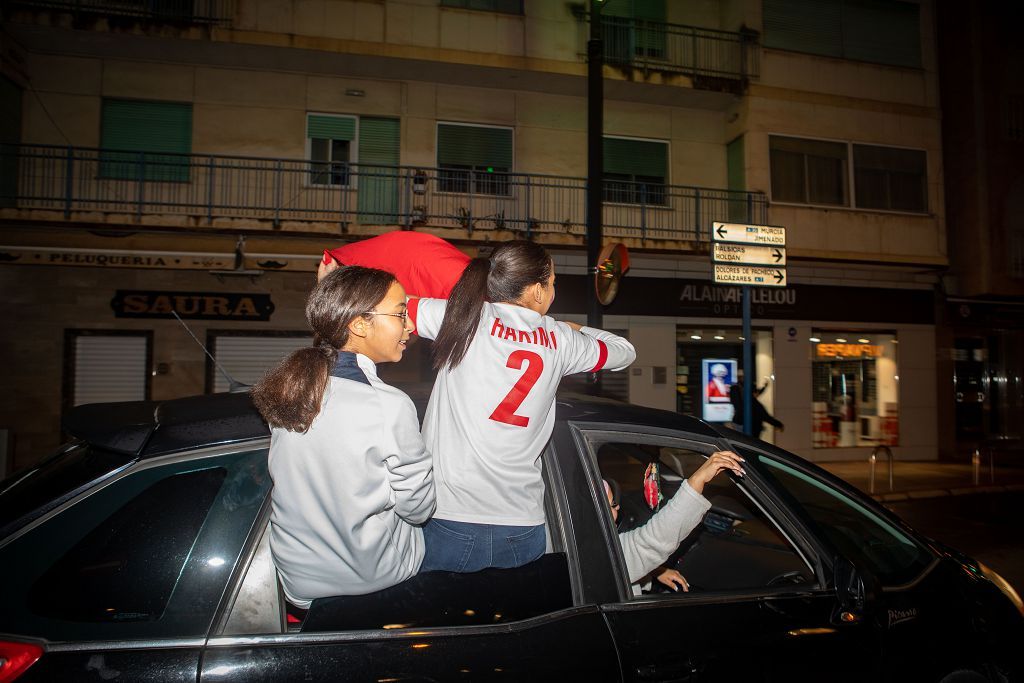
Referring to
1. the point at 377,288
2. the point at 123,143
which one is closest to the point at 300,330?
the point at 123,143

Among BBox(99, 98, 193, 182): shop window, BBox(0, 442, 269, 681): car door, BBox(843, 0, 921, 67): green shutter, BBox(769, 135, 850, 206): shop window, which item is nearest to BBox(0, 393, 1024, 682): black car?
BBox(0, 442, 269, 681): car door

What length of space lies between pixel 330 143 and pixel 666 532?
37.6 ft

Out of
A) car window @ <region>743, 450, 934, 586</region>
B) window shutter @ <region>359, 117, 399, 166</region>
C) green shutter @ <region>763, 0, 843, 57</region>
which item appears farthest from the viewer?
green shutter @ <region>763, 0, 843, 57</region>

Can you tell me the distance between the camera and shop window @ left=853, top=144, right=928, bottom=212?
523 inches

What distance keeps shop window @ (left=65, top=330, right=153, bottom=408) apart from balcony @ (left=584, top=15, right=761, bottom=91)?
36.8ft

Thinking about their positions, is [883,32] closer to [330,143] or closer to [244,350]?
[330,143]

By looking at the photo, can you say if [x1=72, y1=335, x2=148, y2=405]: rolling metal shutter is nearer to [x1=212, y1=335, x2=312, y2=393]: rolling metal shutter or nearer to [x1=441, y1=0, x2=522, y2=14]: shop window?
[x1=212, y1=335, x2=312, y2=393]: rolling metal shutter

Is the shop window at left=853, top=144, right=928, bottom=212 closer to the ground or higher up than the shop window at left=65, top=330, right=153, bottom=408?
higher up

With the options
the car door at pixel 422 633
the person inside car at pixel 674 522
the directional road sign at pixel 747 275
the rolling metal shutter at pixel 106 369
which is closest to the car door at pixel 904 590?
the person inside car at pixel 674 522

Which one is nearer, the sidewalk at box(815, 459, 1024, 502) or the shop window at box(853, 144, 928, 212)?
the sidewalk at box(815, 459, 1024, 502)

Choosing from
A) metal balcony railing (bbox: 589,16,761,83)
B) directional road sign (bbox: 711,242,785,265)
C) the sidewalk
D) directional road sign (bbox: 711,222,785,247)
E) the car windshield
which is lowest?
the sidewalk

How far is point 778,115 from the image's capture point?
12.8 metres

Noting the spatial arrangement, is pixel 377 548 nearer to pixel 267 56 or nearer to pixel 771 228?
pixel 771 228

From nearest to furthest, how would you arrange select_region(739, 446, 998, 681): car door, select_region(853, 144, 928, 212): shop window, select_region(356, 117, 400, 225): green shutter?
select_region(739, 446, 998, 681): car door < select_region(356, 117, 400, 225): green shutter < select_region(853, 144, 928, 212): shop window
